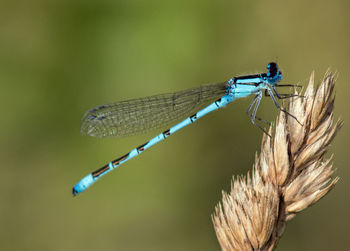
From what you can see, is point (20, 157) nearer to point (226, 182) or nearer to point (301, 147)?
point (226, 182)

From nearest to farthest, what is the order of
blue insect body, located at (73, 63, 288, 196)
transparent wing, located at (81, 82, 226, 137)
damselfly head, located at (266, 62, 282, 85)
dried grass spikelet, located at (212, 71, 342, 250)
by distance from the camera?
dried grass spikelet, located at (212, 71, 342, 250) < damselfly head, located at (266, 62, 282, 85) < blue insect body, located at (73, 63, 288, 196) < transparent wing, located at (81, 82, 226, 137)

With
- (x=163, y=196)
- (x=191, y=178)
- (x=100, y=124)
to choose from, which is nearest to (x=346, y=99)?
(x=191, y=178)

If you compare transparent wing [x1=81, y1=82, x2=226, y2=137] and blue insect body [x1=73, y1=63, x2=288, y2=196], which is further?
transparent wing [x1=81, y1=82, x2=226, y2=137]

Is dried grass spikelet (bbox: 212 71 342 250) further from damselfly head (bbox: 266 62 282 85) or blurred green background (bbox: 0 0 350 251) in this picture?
blurred green background (bbox: 0 0 350 251)

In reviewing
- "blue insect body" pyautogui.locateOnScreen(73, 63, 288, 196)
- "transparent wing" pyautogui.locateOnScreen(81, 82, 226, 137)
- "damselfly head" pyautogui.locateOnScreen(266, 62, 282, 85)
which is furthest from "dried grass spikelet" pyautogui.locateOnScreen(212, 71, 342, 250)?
"transparent wing" pyautogui.locateOnScreen(81, 82, 226, 137)

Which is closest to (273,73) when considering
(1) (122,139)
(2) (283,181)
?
(2) (283,181)

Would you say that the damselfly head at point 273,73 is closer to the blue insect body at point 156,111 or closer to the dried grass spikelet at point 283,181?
the blue insect body at point 156,111

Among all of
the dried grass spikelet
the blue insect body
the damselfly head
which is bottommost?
the dried grass spikelet

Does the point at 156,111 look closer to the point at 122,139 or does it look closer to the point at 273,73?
the point at 122,139
